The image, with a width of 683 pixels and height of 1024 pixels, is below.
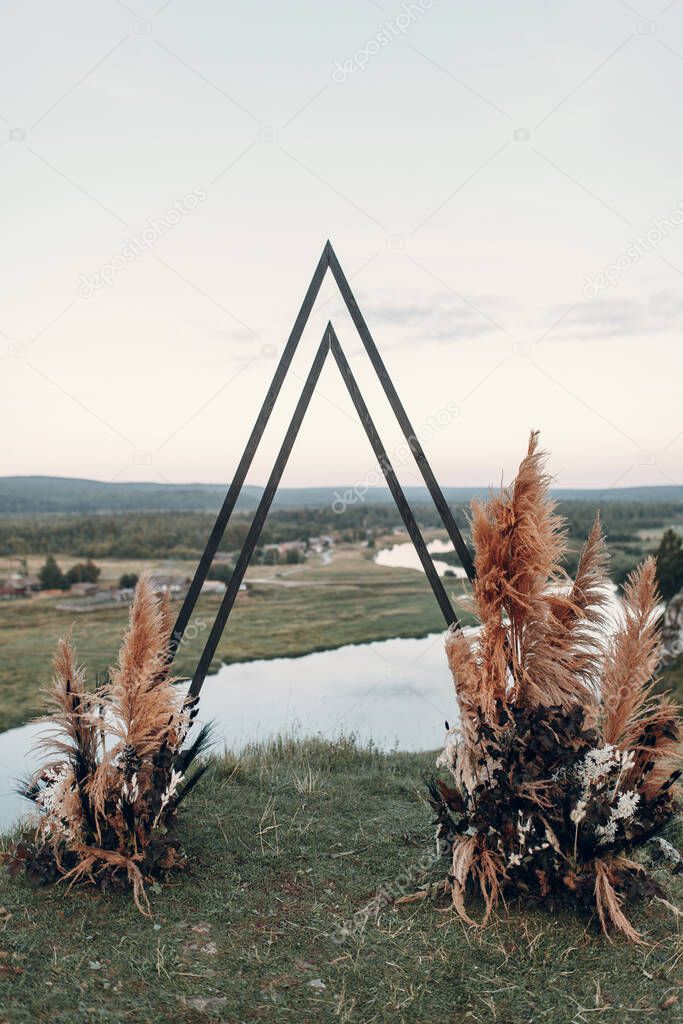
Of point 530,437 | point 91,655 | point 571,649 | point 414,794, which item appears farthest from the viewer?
point 91,655

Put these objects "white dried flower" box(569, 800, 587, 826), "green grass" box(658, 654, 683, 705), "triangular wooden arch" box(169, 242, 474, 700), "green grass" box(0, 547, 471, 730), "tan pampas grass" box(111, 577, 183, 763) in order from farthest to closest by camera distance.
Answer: "green grass" box(0, 547, 471, 730) → "green grass" box(658, 654, 683, 705) → "triangular wooden arch" box(169, 242, 474, 700) → "tan pampas grass" box(111, 577, 183, 763) → "white dried flower" box(569, 800, 587, 826)

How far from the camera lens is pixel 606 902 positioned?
4.27m

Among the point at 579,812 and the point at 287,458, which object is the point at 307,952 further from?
the point at 287,458

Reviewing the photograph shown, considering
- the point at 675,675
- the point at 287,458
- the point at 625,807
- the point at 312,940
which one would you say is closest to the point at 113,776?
the point at 312,940

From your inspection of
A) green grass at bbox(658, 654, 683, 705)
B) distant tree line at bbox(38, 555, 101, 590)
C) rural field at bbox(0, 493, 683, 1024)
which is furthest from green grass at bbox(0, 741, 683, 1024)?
distant tree line at bbox(38, 555, 101, 590)

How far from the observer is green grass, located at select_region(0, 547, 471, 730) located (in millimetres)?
15055

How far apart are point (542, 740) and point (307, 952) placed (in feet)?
5.34

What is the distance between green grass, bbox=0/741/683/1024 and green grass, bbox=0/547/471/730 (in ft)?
26.5

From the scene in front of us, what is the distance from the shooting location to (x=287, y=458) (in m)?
5.74

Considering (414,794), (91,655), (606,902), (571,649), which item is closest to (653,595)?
(571,649)

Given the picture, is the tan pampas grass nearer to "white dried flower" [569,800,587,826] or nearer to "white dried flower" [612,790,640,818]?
"white dried flower" [569,800,587,826]

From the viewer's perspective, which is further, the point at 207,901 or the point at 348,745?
the point at 348,745

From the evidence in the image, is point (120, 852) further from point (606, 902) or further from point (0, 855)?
point (606, 902)

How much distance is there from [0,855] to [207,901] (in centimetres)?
165
